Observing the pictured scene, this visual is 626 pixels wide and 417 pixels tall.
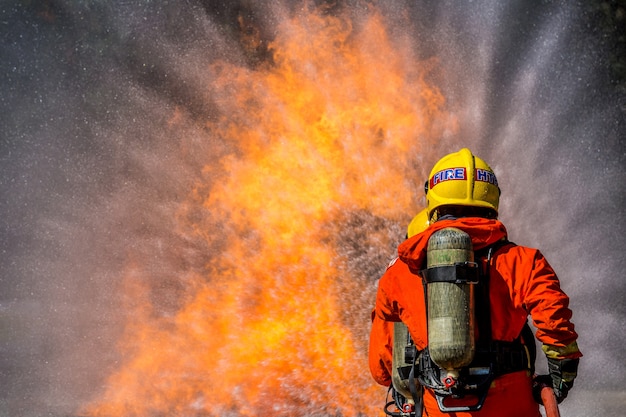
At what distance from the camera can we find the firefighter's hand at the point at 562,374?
339 centimetres

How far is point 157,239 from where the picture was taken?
15.4 m

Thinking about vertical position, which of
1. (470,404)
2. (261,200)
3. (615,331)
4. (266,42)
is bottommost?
(470,404)

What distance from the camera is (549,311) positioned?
10.7 ft

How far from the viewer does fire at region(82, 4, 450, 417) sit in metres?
11.8

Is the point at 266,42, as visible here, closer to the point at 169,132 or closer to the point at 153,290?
the point at 169,132

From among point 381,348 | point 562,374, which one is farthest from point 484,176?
point 381,348

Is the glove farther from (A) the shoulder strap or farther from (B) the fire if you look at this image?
(B) the fire

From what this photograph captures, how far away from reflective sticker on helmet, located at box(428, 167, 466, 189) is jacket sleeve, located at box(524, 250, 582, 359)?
2.02 feet

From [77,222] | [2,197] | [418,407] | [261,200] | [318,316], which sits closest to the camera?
[418,407]

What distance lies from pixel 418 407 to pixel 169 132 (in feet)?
41.2

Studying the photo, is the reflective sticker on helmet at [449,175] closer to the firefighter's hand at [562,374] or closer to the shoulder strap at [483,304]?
the shoulder strap at [483,304]

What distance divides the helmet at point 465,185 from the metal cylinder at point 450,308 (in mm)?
367

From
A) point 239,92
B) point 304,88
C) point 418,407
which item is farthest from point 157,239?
point 418,407

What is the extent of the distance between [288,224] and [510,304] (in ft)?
32.6
